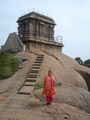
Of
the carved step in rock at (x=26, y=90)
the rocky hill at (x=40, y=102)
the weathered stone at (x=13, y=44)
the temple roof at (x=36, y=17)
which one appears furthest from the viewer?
the temple roof at (x=36, y=17)

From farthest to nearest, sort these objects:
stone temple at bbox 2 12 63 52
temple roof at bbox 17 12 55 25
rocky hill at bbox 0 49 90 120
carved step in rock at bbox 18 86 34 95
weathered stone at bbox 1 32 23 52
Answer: temple roof at bbox 17 12 55 25 < stone temple at bbox 2 12 63 52 < weathered stone at bbox 1 32 23 52 < carved step in rock at bbox 18 86 34 95 < rocky hill at bbox 0 49 90 120

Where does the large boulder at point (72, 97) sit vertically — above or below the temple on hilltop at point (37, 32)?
below

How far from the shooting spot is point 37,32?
3488cm

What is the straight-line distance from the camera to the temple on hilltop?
32.9m

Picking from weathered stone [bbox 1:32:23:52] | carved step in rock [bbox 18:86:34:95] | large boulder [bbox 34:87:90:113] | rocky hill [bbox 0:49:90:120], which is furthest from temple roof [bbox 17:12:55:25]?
large boulder [bbox 34:87:90:113]

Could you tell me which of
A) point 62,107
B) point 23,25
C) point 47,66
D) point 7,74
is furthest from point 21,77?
point 23,25

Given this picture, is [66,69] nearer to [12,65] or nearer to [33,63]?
[33,63]

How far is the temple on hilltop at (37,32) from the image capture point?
32.9 metres

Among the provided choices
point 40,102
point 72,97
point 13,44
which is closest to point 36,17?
point 13,44

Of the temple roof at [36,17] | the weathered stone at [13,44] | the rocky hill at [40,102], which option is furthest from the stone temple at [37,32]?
the rocky hill at [40,102]

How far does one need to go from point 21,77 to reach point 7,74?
1162 millimetres

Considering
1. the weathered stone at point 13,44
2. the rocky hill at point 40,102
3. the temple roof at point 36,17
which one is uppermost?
the temple roof at point 36,17

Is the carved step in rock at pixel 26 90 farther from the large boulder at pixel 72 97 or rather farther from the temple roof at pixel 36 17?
the temple roof at pixel 36 17

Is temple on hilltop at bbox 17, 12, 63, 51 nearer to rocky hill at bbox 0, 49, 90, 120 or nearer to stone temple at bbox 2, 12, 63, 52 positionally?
stone temple at bbox 2, 12, 63, 52
